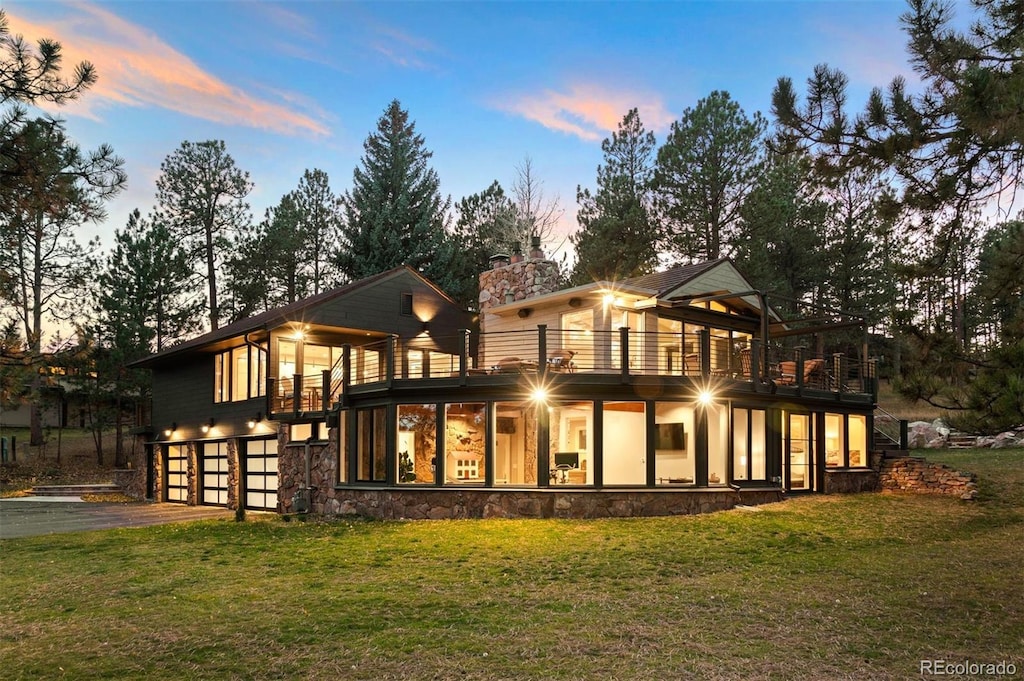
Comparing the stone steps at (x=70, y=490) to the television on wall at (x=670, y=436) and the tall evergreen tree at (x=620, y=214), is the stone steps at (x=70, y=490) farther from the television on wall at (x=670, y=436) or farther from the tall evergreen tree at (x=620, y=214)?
the television on wall at (x=670, y=436)

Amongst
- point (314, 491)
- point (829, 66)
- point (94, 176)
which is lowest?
point (314, 491)

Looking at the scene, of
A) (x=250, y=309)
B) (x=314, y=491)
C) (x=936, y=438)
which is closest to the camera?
(x=314, y=491)

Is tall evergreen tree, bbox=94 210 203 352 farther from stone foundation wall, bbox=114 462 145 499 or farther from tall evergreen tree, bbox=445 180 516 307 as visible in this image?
tall evergreen tree, bbox=445 180 516 307

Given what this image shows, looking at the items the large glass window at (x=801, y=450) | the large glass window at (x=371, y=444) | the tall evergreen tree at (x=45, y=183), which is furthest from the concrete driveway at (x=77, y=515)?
the large glass window at (x=801, y=450)

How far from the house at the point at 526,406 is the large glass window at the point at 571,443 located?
0.13 ft

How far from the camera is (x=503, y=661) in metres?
6.05

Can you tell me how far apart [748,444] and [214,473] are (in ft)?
49.4

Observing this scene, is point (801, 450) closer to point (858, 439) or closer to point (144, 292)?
point (858, 439)

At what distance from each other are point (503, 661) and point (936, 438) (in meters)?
24.7

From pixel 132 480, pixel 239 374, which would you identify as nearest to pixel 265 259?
pixel 132 480

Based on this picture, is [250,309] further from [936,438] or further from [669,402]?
[936,438]

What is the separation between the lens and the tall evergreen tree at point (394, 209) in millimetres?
33125

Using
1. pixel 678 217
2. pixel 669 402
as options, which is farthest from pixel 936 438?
pixel 669 402

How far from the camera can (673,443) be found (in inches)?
612
